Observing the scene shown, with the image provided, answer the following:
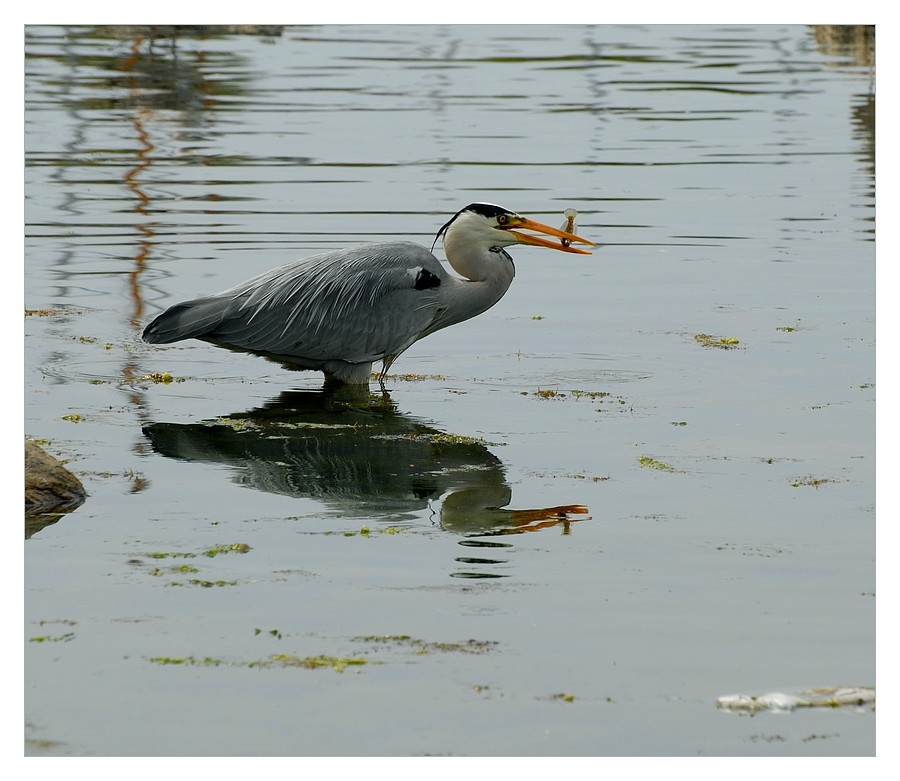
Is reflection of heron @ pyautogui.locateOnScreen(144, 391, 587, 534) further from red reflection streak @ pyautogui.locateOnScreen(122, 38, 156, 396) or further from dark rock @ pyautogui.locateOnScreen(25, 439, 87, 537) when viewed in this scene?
red reflection streak @ pyautogui.locateOnScreen(122, 38, 156, 396)

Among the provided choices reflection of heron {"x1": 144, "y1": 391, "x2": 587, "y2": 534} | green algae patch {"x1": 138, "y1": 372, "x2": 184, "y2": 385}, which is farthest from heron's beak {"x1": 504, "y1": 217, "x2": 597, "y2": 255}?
green algae patch {"x1": 138, "y1": 372, "x2": 184, "y2": 385}

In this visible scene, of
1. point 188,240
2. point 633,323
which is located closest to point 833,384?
point 633,323

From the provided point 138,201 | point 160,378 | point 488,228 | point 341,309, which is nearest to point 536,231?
point 488,228

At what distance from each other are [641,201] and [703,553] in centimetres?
984

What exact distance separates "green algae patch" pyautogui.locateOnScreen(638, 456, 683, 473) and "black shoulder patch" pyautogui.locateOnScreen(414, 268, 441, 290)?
235 cm

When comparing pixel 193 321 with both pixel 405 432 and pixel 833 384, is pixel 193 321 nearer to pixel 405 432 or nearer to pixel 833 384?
pixel 405 432

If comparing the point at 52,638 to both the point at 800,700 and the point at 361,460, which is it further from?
the point at 361,460

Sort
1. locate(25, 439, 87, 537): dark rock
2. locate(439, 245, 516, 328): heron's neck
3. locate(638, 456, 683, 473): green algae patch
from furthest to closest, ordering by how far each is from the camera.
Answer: locate(439, 245, 516, 328): heron's neck, locate(638, 456, 683, 473): green algae patch, locate(25, 439, 87, 537): dark rock

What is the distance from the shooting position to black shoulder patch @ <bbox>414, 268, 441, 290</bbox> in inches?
387

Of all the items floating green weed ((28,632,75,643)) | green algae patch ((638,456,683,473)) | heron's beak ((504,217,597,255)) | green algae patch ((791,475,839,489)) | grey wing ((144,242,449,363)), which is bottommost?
green algae patch ((638,456,683,473))

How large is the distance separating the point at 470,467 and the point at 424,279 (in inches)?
85.8

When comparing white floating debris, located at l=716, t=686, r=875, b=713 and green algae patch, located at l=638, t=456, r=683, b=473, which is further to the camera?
green algae patch, located at l=638, t=456, r=683, b=473

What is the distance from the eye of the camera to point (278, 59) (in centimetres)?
2770

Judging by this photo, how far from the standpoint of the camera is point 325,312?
964 centimetres
